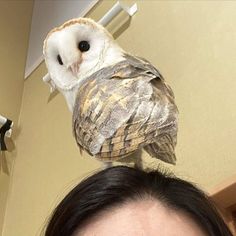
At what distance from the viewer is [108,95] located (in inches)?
25.0

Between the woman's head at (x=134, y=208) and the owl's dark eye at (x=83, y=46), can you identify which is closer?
the woman's head at (x=134, y=208)

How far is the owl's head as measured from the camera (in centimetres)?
73

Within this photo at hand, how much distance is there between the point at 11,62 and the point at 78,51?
79 centimetres

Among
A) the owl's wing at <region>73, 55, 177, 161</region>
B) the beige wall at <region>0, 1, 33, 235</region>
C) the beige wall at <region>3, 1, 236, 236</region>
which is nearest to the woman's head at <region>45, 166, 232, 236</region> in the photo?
the owl's wing at <region>73, 55, 177, 161</region>

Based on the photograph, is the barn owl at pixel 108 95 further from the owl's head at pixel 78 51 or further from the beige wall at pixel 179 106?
the beige wall at pixel 179 106

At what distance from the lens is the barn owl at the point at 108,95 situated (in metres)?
0.59

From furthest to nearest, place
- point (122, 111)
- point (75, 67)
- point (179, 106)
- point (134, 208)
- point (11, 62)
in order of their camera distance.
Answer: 1. point (11, 62)
2. point (179, 106)
3. point (75, 67)
4. point (122, 111)
5. point (134, 208)

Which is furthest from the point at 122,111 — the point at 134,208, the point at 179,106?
the point at 179,106

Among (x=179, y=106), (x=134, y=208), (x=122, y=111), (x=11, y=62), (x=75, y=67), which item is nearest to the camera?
(x=134, y=208)

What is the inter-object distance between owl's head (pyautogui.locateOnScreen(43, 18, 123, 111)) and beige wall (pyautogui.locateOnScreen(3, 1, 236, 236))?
8.3 inches

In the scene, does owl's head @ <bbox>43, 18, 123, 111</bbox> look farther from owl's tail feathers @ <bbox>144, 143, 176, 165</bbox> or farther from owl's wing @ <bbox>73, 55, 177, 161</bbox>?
owl's tail feathers @ <bbox>144, 143, 176, 165</bbox>

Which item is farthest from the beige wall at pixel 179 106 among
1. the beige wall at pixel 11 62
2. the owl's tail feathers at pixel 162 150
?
the owl's tail feathers at pixel 162 150

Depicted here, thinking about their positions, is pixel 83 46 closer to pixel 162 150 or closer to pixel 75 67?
pixel 75 67

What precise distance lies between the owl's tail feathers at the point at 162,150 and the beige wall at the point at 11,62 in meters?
0.78
